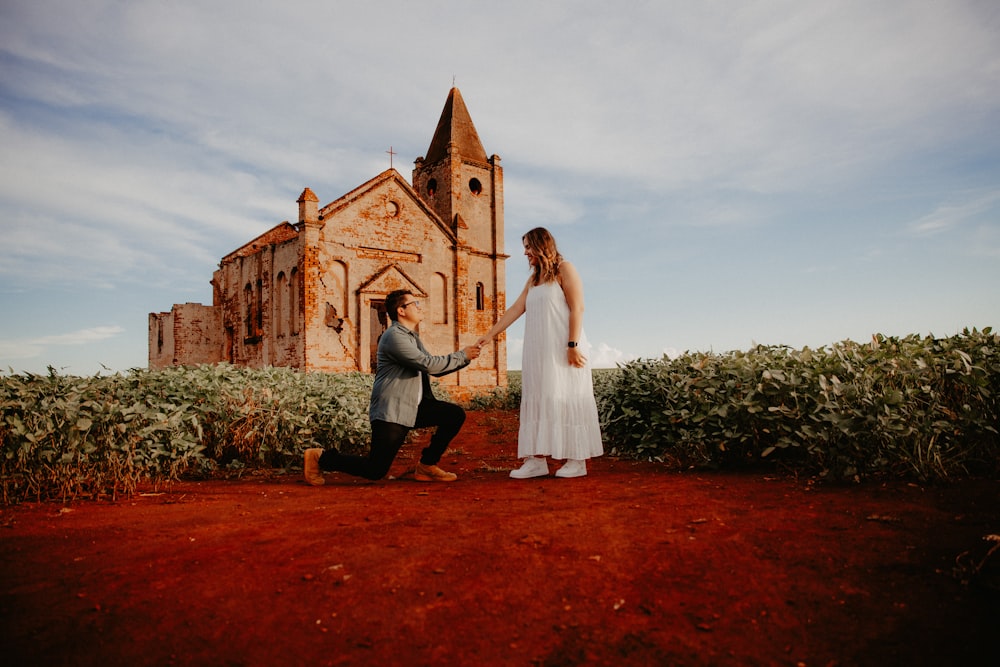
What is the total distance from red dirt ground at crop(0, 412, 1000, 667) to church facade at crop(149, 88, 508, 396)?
1605 centimetres

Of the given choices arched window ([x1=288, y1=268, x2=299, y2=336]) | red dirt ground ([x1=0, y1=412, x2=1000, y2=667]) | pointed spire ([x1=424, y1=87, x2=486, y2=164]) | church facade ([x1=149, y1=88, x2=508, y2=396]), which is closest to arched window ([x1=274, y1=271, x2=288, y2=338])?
church facade ([x1=149, y1=88, x2=508, y2=396])

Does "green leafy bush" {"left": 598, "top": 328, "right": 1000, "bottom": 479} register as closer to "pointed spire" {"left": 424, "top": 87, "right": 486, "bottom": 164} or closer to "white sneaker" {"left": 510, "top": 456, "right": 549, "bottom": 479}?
"white sneaker" {"left": 510, "top": 456, "right": 549, "bottom": 479}

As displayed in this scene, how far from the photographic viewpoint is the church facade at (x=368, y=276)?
19641mm

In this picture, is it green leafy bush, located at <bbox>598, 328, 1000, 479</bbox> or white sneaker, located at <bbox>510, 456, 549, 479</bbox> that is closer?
green leafy bush, located at <bbox>598, 328, 1000, 479</bbox>

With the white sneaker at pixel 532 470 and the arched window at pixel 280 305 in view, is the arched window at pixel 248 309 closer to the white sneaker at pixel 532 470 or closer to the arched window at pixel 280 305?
the arched window at pixel 280 305

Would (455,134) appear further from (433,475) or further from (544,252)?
(433,475)

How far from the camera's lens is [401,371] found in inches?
211

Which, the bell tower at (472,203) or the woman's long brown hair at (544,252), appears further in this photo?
the bell tower at (472,203)

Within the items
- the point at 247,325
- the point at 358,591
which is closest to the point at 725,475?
the point at 358,591

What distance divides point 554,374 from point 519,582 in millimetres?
2830

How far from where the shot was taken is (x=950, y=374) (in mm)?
4855

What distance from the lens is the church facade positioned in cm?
1964

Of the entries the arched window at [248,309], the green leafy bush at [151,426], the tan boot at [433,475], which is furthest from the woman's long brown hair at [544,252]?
the arched window at [248,309]

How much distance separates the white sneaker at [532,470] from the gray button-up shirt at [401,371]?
1.11 metres
